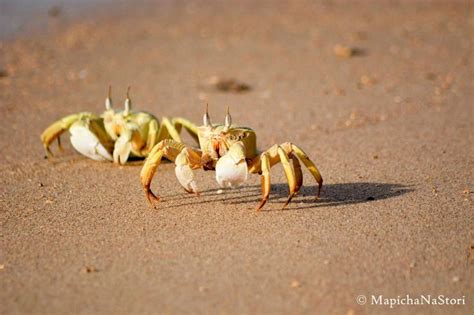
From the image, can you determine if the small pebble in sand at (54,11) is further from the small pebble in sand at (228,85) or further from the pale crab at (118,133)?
the pale crab at (118,133)

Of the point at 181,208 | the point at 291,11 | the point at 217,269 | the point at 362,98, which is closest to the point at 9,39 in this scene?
the point at 291,11

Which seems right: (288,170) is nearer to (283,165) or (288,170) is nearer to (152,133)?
(283,165)

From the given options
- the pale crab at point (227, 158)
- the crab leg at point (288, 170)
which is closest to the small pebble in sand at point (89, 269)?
the pale crab at point (227, 158)

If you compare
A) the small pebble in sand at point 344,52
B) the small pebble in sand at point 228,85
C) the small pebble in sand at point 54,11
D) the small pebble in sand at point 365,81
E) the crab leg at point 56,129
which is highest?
the small pebble in sand at point 54,11

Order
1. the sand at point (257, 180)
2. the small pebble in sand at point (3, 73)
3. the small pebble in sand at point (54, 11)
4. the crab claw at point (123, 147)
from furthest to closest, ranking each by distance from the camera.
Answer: the small pebble in sand at point (54, 11) < the small pebble in sand at point (3, 73) < the crab claw at point (123, 147) < the sand at point (257, 180)

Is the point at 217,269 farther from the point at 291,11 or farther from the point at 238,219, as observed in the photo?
the point at 291,11

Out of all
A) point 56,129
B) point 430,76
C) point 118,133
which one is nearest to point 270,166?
point 118,133

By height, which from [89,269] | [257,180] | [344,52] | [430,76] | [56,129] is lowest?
[89,269]
